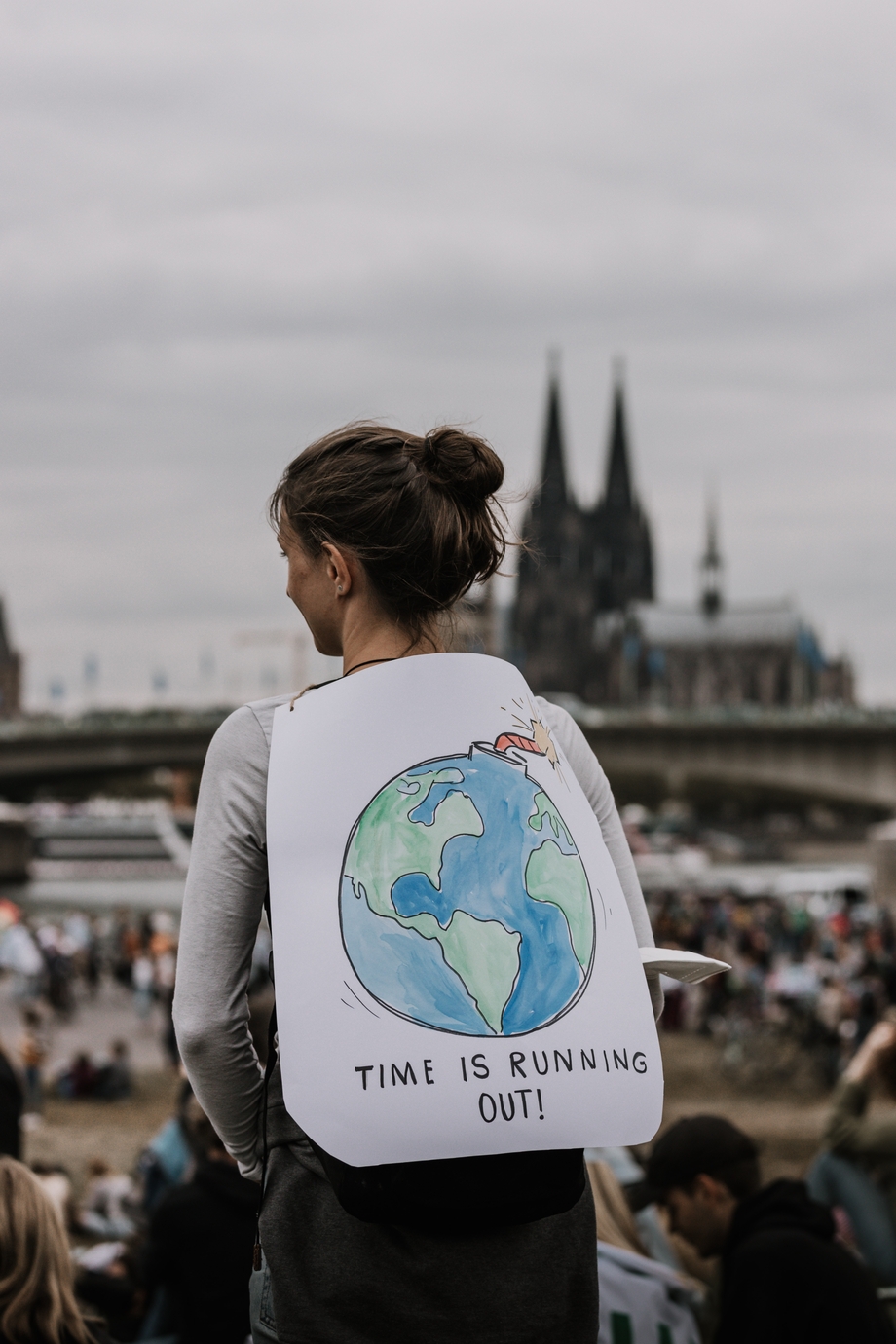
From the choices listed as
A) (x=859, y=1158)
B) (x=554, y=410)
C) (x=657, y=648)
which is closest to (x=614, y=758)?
(x=859, y=1158)

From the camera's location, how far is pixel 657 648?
472 ft

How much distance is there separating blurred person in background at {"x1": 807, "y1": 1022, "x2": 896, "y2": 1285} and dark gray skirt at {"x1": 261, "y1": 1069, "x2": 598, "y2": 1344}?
3.43 m

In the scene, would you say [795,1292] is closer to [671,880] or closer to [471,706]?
[471,706]

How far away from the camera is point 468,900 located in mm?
1810

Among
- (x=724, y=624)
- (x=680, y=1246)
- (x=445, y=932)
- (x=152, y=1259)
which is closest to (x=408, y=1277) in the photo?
(x=445, y=932)

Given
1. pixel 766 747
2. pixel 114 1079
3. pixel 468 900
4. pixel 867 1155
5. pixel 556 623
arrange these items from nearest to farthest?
pixel 468 900 < pixel 867 1155 < pixel 114 1079 < pixel 766 747 < pixel 556 623

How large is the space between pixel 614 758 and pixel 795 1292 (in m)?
48.7

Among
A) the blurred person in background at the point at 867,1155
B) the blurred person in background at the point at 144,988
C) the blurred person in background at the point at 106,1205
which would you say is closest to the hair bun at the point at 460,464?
the blurred person in background at the point at 867,1155

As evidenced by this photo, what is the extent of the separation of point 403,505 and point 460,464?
9cm

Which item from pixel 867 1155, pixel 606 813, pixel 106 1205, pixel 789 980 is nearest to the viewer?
pixel 606 813

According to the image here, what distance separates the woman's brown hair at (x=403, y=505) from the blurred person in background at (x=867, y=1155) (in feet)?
11.7

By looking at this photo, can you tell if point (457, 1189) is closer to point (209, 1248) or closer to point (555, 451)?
point (209, 1248)

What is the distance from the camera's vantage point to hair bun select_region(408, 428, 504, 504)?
191 centimetres

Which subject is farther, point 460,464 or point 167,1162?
point 167,1162
